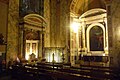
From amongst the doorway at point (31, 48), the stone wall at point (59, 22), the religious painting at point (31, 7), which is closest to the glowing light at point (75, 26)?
the stone wall at point (59, 22)

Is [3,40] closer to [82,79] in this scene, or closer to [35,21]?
[35,21]

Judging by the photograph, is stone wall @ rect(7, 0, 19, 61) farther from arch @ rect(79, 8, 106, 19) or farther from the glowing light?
arch @ rect(79, 8, 106, 19)

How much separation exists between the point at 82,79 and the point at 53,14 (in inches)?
385

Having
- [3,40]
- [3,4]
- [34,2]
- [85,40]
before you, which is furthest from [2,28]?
[85,40]

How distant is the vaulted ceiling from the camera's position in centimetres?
1356

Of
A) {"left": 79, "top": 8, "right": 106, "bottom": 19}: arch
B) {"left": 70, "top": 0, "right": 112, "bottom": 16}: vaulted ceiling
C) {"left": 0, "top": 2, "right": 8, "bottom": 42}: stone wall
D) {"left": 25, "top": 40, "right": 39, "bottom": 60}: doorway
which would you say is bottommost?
{"left": 25, "top": 40, "right": 39, "bottom": 60}: doorway

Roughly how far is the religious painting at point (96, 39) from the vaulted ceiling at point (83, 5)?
2.08m

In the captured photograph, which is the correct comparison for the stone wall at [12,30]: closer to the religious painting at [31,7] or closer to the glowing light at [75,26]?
the religious painting at [31,7]

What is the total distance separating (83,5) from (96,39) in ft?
12.0

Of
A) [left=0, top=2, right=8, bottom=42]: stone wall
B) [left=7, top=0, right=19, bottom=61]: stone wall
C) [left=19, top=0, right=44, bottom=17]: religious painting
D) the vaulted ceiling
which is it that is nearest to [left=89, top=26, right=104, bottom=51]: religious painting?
the vaulted ceiling

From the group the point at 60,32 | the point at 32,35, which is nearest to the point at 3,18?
the point at 32,35

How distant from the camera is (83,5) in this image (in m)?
14.6

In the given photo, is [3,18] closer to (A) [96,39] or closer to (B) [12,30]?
(B) [12,30]

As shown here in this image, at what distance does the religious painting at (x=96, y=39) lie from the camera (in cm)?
1323
